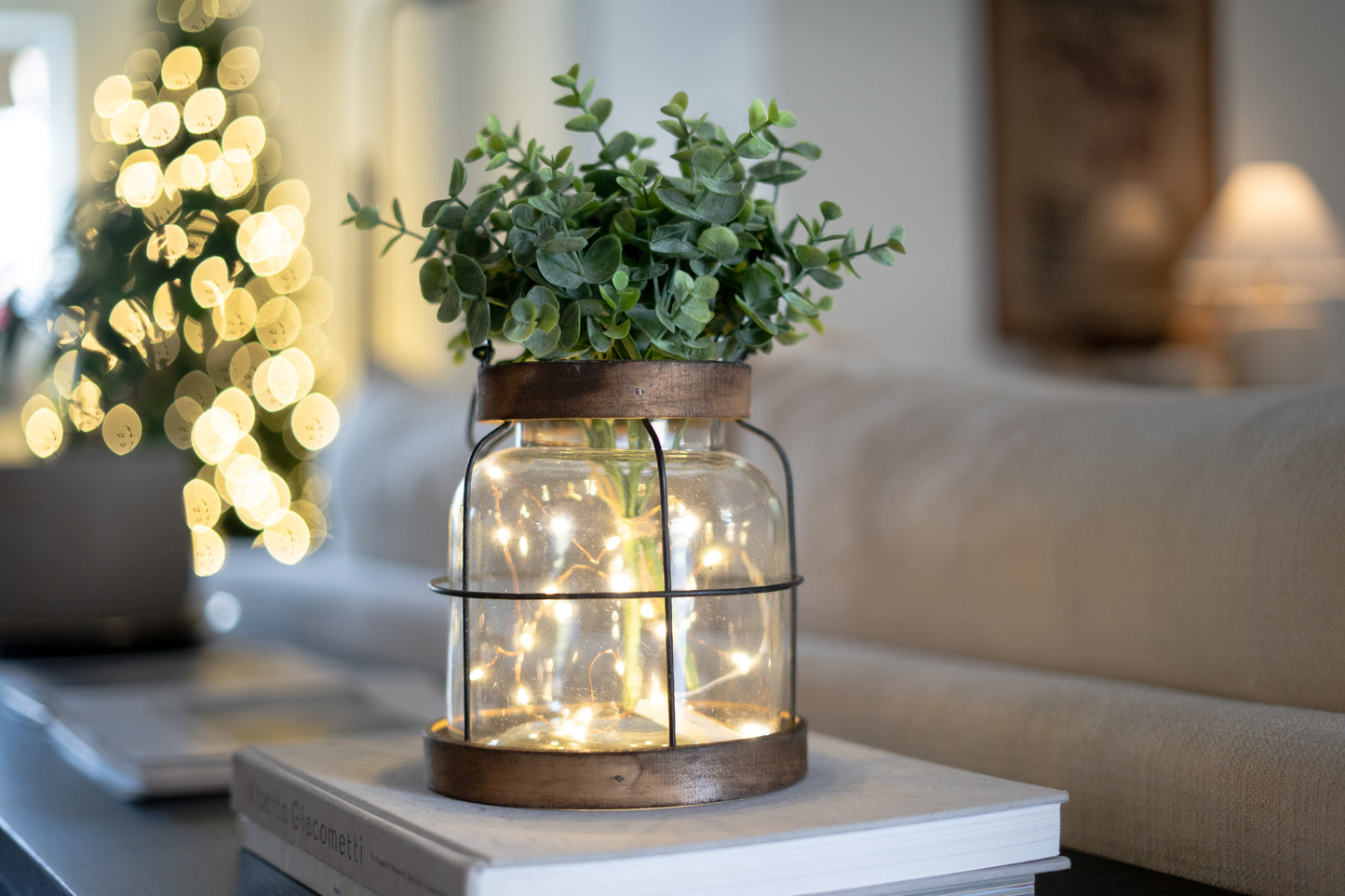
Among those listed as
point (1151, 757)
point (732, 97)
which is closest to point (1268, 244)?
point (732, 97)

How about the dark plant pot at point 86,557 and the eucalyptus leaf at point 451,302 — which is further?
the dark plant pot at point 86,557

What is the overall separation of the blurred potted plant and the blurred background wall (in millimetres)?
1848

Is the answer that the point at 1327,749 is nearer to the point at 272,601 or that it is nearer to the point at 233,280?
the point at 272,601

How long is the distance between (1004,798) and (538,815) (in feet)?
0.61

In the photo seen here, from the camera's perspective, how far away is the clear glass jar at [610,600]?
55cm

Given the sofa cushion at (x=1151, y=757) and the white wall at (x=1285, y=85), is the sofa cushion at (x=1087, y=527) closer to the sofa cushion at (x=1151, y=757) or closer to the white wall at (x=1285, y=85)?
the sofa cushion at (x=1151, y=757)

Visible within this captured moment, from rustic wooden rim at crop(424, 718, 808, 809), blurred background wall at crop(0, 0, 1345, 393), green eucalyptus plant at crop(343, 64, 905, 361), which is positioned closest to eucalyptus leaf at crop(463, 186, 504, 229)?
green eucalyptus plant at crop(343, 64, 905, 361)

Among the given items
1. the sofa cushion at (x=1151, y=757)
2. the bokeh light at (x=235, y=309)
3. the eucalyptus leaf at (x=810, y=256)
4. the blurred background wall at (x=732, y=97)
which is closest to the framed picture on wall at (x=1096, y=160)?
the blurred background wall at (x=732, y=97)

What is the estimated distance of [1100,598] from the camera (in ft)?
2.22

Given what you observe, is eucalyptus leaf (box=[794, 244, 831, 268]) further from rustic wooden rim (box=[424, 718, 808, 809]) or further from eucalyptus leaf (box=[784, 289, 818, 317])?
rustic wooden rim (box=[424, 718, 808, 809])

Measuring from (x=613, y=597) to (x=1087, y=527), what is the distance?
28cm

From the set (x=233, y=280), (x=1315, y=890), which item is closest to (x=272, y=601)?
(x=1315, y=890)

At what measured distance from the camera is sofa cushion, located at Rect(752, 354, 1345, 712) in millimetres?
585

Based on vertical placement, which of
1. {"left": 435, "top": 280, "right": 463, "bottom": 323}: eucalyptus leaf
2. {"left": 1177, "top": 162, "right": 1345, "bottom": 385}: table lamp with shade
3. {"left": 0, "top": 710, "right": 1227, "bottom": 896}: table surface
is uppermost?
{"left": 1177, "top": 162, "right": 1345, "bottom": 385}: table lamp with shade
